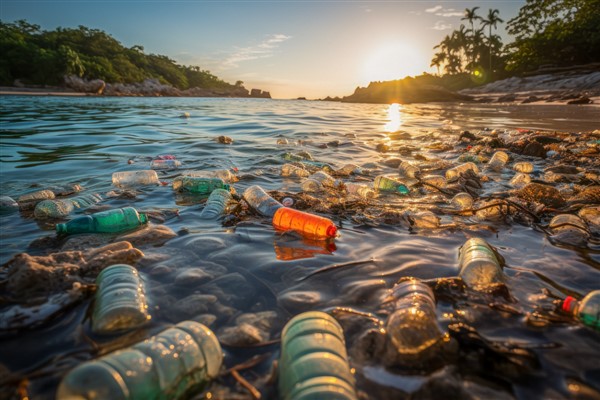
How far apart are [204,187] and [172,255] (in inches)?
68.0

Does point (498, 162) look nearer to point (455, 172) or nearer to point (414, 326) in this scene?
point (455, 172)

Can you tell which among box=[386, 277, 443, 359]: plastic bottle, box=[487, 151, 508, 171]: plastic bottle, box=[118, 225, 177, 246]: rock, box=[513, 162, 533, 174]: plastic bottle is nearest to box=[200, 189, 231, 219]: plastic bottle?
box=[118, 225, 177, 246]: rock

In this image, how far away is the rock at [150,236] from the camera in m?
2.37

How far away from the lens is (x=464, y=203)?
3.30 m

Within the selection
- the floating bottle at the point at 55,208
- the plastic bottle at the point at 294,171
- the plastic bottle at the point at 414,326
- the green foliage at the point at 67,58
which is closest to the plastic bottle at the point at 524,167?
the plastic bottle at the point at 294,171

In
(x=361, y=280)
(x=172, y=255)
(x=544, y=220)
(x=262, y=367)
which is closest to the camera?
(x=262, y=367)

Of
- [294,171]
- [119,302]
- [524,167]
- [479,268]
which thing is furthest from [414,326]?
[524,167]

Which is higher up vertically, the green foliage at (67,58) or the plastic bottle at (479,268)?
the green foliage at (67,58)

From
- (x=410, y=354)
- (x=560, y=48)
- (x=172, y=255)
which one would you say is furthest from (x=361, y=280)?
(x=560, y=48)

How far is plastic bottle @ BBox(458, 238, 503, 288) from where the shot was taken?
1.80 meters

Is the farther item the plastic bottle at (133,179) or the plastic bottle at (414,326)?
the plastic bottle at (133,179)

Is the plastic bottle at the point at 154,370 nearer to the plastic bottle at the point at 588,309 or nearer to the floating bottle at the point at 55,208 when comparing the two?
the plastic bottle at the point at 588,309

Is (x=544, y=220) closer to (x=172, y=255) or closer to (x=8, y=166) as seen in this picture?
(x=172, y=255)

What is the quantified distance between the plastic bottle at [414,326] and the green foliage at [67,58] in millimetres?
60346
